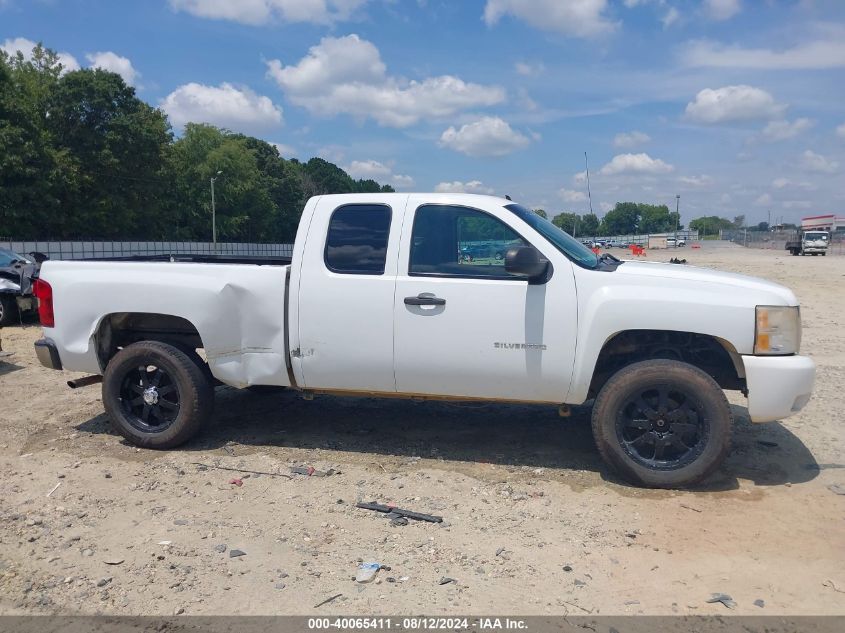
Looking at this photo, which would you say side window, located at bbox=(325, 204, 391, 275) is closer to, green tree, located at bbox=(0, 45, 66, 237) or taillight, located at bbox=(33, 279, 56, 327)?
taillight, located at bbox=(33, 279, 56, 327)

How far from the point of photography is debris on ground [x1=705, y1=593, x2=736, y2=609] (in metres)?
3.33

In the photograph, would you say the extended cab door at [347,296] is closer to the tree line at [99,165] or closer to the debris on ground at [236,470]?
the debris on ground at [236,470]

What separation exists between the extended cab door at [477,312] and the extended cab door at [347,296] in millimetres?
115

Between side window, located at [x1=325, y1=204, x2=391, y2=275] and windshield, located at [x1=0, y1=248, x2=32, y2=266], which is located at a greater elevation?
side window, located at [x1=325, y1=204, x2=391, y2=275]

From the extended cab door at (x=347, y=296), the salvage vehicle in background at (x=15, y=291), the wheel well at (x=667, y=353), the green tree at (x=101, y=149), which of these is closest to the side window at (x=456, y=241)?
the extended cab door at (x=347, y=296)

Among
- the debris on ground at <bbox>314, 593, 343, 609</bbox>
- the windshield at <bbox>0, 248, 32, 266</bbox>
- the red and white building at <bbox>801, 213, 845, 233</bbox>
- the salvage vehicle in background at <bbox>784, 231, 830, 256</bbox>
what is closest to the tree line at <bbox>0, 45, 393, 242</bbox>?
the windshield at <bbox>0, 248, 32, 266</bbox>

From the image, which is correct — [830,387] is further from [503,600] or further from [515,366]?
[503,600]

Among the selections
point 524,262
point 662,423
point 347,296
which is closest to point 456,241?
point 524,262

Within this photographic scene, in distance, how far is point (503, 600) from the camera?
132 inches

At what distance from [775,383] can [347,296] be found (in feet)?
9.91

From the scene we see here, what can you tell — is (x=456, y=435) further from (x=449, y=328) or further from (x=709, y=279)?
(x=709, y=279)

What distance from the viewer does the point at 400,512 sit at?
4328mm

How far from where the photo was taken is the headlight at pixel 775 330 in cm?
447

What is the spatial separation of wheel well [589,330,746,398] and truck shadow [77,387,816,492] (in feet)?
2.32
